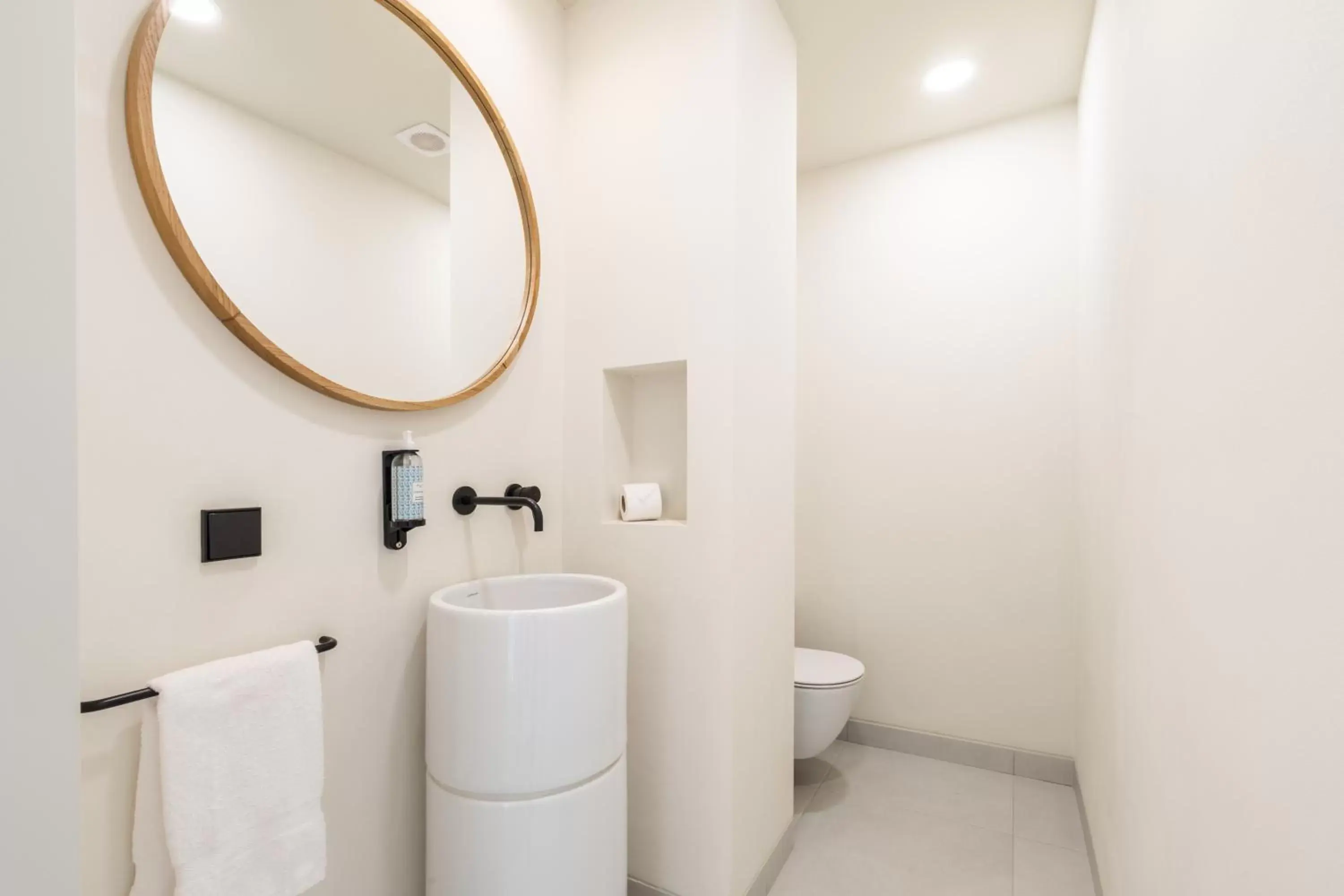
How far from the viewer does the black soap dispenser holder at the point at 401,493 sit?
123 cm

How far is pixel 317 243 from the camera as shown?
1.17m

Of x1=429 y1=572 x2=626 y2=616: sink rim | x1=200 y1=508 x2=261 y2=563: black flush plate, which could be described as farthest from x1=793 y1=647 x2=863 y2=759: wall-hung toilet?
x1=200 y1=508 x2=261 y2=563: black flush plate

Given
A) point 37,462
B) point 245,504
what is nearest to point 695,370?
point 245,504

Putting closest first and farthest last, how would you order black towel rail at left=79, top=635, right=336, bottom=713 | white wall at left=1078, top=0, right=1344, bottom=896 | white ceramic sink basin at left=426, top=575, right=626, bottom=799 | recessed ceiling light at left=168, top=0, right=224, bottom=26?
white wall at left=1078, top=0, right=1344, bottom=896
black towel rail at left=79, top=635, right=336, bottom=713
recessed ceiling light at left=168, top=0, right=224, bottom=26
white ceramic sink basin at left=426, top=575, right=626, bottom=799

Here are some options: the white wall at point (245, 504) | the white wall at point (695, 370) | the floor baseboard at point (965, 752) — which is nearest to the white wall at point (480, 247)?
the white wall at point (245, 504)

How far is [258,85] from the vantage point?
108 cm

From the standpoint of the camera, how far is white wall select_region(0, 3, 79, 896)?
1.20 ft

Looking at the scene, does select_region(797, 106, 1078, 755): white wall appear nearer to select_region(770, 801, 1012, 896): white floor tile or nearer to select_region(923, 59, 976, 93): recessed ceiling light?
select_region(923, 59, 976, 93): recessed ceiling light

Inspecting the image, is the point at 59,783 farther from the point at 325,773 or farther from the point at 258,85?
the point at 258,85

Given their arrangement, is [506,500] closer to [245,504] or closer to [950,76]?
[245,504]

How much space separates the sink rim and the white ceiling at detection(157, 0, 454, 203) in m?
0.90

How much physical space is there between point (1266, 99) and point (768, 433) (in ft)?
3.81

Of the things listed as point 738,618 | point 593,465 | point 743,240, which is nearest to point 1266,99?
point 743,240

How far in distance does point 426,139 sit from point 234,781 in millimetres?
1316
